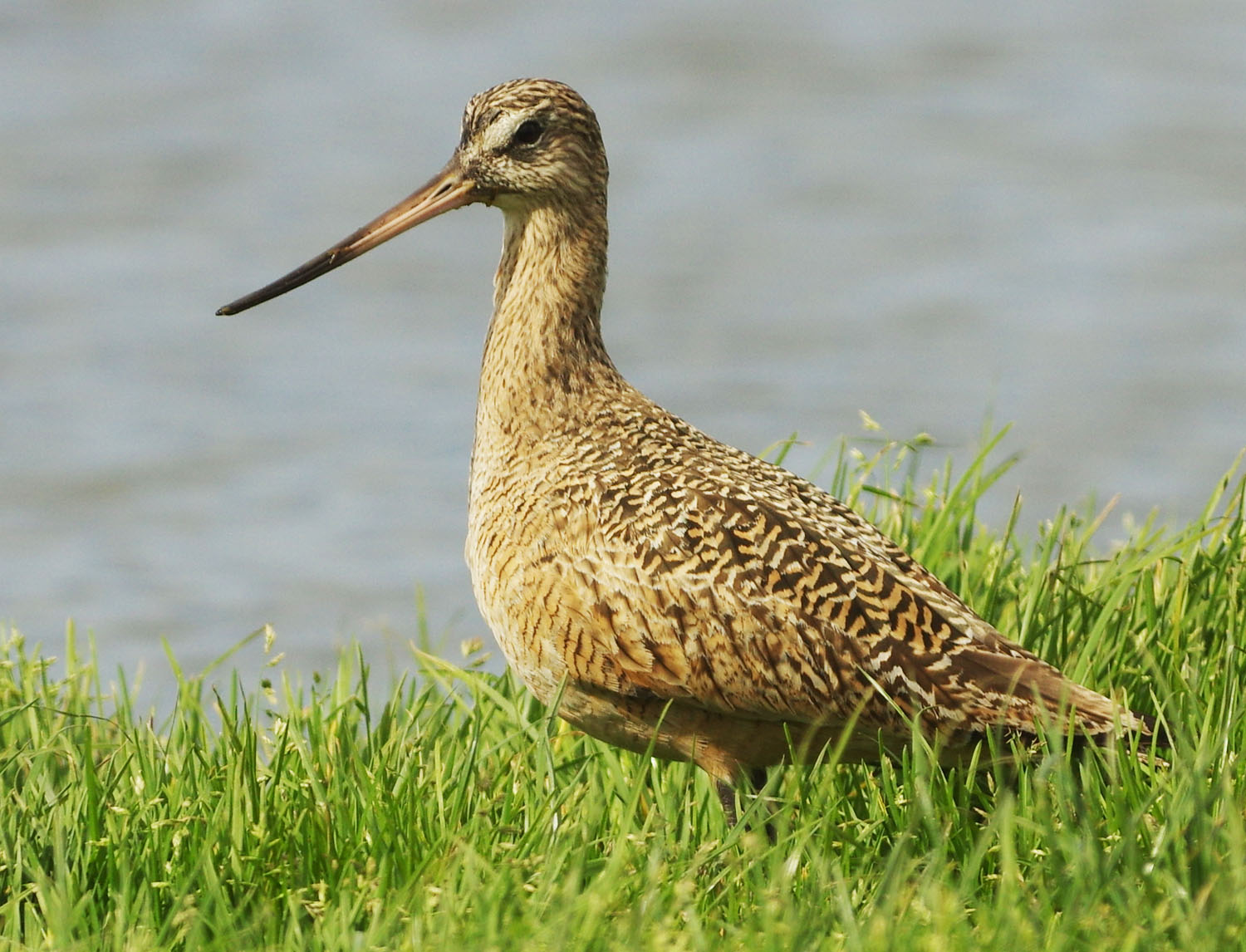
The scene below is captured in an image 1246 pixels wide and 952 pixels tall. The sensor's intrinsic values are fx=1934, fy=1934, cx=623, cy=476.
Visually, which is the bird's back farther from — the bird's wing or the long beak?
the long beak

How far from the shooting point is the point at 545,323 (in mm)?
5730

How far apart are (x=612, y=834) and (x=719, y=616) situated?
0.68 metres

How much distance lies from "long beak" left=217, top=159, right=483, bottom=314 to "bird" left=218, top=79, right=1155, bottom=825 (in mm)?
685

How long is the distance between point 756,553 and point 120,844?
172 centimetres

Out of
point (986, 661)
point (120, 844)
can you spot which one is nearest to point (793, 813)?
point (986, 661)

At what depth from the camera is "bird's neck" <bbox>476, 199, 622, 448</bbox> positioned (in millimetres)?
5609

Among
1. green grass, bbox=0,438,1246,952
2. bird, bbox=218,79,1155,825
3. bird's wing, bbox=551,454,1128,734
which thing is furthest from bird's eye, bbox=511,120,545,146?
green grass, bbox=0,438,1246,952

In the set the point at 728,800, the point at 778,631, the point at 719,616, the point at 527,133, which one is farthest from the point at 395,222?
the point at 728,800

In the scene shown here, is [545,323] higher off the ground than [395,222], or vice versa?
[395,222]

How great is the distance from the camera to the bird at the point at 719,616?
4.79 m

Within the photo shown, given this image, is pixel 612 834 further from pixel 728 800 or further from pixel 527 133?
pixel 527 133

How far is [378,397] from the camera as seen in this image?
39.0 feet

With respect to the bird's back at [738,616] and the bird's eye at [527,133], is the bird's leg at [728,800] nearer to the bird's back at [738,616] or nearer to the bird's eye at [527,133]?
the bird's back at [738,616]

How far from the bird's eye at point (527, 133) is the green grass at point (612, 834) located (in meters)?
1.58
